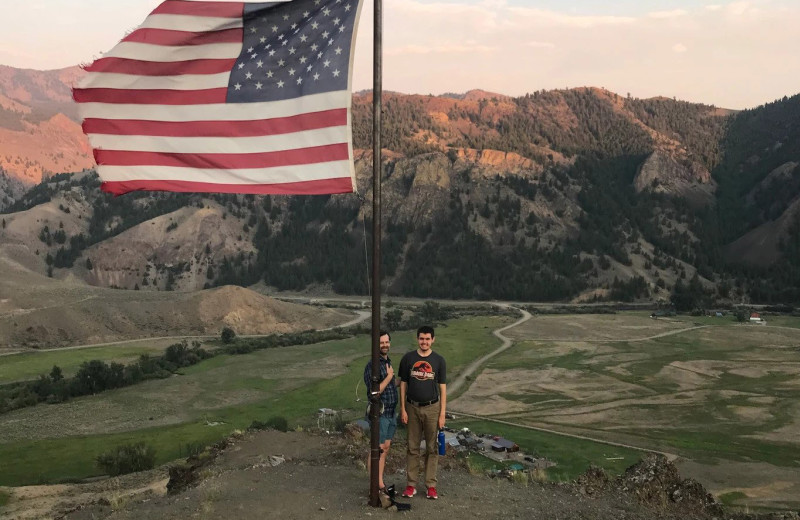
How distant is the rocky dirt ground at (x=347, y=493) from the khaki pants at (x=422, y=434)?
1.72 ft

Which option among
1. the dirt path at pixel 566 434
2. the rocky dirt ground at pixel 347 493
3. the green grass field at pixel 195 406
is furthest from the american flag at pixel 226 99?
the dirt path at pixel 566 434

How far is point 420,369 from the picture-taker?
1163 centimetres

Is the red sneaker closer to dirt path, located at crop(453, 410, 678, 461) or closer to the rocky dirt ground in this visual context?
the rocky dirt ground

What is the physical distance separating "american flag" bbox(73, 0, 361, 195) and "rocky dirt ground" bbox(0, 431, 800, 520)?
5.92 meters

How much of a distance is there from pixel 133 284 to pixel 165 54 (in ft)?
538

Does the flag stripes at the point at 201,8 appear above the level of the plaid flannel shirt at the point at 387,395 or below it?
above

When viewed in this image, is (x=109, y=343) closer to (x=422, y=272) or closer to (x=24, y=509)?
(x=24, y=509)

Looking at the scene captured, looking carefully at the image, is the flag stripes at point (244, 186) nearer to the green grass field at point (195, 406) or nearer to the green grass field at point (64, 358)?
the green grass field at point (195, 406)

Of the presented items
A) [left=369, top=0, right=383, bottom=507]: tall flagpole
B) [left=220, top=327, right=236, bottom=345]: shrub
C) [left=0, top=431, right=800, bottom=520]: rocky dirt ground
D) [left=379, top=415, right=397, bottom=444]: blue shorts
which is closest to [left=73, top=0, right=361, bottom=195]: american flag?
[left=369, top=0, right=383, bottom=507]: tall flagpole

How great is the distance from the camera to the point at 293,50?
11.3 meters

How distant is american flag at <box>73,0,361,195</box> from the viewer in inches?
432

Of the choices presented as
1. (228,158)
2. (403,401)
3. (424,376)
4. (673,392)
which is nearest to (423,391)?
(424,376)

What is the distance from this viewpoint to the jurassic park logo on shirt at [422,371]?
1159 centimetres

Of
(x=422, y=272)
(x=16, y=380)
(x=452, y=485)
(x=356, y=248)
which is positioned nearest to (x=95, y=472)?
(x=452, y=485)
